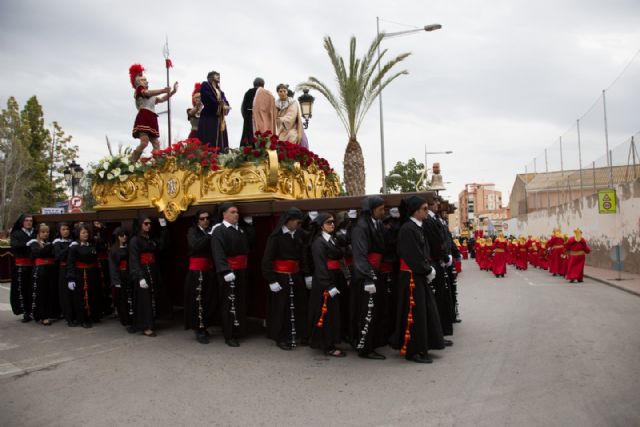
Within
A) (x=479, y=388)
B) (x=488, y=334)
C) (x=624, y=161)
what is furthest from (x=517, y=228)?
(x=479, y=388)

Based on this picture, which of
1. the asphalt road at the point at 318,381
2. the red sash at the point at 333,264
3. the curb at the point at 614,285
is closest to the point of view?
the asphalt road at the point at 318,381

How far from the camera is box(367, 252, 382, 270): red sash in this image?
6059 mm

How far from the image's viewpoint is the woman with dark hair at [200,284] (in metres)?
6.90

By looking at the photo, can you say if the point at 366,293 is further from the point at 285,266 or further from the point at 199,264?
the point at 199,264

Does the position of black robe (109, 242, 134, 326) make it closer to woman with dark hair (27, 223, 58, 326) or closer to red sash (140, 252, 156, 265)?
red sash (140, 252, 156, 265)

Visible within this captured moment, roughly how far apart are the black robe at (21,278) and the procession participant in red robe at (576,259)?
48.0 ft

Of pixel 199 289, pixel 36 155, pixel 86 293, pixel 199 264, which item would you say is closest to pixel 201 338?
pixel 199 289

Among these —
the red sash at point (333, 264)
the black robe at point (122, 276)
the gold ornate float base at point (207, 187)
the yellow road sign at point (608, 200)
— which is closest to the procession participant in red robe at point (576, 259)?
the yellow road sign at point (608, 200)

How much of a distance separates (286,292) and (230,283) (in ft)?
2.70

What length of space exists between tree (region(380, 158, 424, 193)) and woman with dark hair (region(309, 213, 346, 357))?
715 inches

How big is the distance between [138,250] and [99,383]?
266cm

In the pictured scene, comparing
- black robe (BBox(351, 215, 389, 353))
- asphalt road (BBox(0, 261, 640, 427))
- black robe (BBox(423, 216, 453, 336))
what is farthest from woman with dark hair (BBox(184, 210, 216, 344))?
black robe (BBox(423, 216, 453, 336))

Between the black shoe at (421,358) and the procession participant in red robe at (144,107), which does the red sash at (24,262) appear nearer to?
the procession participant in red robe at (144,107)

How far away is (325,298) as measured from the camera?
19.8 feet
